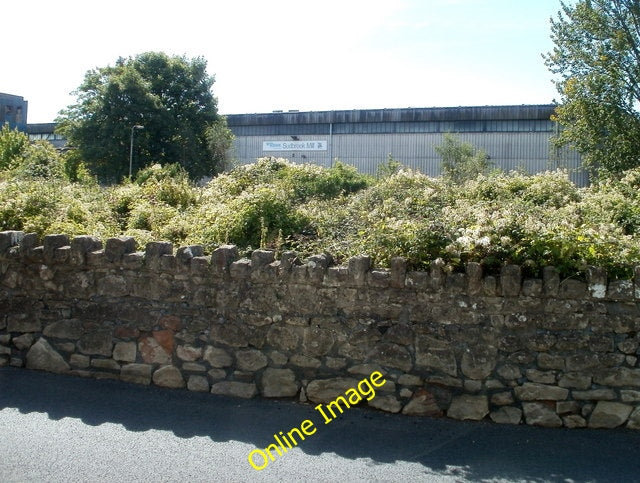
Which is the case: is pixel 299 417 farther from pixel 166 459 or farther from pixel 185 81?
pixel 185 81

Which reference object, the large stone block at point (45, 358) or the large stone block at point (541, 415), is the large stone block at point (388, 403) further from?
the large stone block at point (45, 358)

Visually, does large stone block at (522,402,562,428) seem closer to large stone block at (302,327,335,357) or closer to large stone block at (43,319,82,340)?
large stone block at (302,327,335,357)

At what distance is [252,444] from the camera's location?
5754 millimetres

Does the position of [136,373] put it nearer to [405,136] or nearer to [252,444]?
[252,444]

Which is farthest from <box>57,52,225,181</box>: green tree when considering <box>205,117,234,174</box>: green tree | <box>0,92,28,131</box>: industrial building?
<box>0,92,28,131</box>: industrial building

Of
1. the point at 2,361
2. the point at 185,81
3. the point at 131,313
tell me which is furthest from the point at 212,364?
the point at 185,81

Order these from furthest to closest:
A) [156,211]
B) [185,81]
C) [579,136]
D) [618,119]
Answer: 1. [185,81]
2. [579,136]
3. [618,119]
4. [156,211]

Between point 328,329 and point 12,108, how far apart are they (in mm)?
74124

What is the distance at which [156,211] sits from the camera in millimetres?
9875

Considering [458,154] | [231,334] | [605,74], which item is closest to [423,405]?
[231,334]

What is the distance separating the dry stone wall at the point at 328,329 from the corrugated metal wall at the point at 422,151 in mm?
29705

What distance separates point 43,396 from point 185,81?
111 ft

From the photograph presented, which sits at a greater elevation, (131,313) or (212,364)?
(131,313)

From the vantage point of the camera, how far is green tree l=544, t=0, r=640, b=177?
22.5 metres
